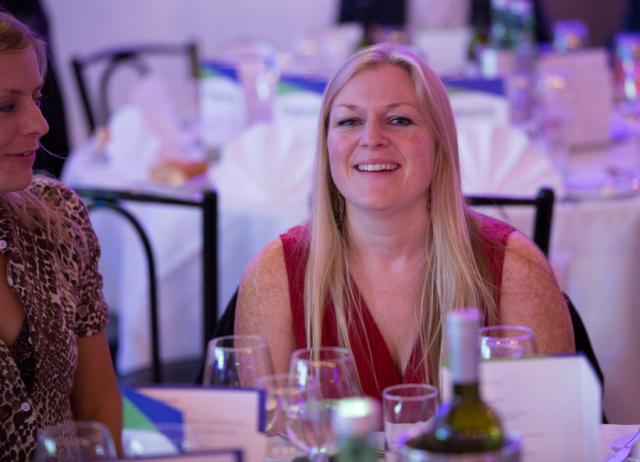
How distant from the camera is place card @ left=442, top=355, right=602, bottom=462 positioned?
1.44 m

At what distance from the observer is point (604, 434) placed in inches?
69.8

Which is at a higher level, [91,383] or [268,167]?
[268,167]

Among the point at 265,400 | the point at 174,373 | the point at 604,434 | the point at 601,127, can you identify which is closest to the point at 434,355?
the point at 604,434

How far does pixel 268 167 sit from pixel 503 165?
0.71 m

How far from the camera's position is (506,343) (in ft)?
5.24

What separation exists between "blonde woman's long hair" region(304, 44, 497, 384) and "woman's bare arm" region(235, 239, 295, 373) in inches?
2.0

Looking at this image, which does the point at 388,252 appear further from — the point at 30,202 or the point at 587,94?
the point at 587,94

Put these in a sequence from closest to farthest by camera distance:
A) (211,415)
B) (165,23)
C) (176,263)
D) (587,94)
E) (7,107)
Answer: (211,415) → (7,107) → (176,263) → (587,94) → (165,23)

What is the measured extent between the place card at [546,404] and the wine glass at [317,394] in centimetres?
17

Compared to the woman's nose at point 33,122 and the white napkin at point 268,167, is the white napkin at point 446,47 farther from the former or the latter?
the woman's nose at point 33,122

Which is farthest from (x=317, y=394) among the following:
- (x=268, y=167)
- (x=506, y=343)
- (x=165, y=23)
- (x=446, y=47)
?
(x=165, y=23)

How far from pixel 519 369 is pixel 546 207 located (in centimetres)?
126

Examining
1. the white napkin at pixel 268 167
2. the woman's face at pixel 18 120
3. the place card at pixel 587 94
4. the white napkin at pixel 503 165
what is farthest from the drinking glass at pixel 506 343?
the place card at pixel 587 94

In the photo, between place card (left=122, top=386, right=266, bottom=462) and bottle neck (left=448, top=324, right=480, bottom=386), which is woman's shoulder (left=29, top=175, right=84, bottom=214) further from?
bottle neck (left=448, top=324, right=480, bottom=386)
